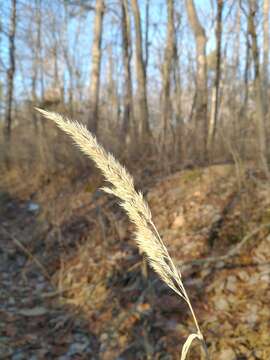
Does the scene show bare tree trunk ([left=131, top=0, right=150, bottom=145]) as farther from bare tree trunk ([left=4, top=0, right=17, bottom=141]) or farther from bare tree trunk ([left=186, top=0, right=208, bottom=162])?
bare tree trunk ([left=4, top=0, right=17, bottom=141])

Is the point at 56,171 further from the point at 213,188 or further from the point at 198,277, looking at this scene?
the point at 198,277

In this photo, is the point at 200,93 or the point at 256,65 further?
the point at 200,93

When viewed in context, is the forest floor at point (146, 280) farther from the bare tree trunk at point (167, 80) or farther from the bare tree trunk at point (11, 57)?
the bare tree trunk at point (11, 57)

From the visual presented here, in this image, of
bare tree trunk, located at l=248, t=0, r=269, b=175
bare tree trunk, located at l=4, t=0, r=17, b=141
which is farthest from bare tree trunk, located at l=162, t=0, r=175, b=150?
bare tree trunk, located at l=4, t=0, r=17, b=141

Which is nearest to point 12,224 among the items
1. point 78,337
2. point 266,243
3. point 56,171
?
point 56,171

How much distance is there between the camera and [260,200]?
4.54 metres

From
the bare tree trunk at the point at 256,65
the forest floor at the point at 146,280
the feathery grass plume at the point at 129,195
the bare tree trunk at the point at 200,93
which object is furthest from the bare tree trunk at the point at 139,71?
the feathery grass plume at the point at 129,195

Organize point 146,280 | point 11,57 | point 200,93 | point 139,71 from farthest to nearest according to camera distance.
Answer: point 11,57, point 139,71, point 200,93, point 146,280

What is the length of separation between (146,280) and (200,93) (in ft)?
15.9

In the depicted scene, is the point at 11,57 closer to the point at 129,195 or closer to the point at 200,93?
the point at 200,93

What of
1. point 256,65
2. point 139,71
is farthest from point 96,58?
point 256,65

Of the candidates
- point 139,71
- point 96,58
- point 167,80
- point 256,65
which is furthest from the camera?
point 139,71

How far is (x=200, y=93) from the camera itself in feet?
24.1

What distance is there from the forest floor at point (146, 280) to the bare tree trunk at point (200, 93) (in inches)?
36.7
